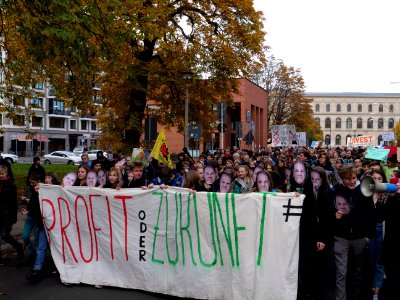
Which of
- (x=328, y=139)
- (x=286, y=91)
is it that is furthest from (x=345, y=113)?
(x=286, y=91)

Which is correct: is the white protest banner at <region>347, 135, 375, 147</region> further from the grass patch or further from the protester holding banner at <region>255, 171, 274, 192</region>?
the protester holding banner at <region>255, 171, 274, 192</region>

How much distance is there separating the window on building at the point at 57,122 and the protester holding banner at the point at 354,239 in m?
73.6

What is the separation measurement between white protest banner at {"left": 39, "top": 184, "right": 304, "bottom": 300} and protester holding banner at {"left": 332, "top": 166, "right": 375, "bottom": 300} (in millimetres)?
540

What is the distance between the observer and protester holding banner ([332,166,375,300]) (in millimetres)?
5652

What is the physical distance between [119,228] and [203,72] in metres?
13.0

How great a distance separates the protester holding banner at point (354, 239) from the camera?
5652 millimetres

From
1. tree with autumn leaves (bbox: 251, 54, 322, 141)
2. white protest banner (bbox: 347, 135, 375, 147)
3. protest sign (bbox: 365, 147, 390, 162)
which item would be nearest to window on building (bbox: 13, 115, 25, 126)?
protest sign (bbox: 365, 147, 390, 162)

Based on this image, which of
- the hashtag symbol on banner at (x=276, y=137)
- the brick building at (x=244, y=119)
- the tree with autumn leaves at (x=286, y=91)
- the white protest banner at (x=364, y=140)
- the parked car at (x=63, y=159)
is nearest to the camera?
the hashtag symbol on banner at (x=276, y=137)

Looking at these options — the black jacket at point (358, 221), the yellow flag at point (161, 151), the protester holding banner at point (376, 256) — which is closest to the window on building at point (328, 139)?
the yellow flag at point (161, 151)

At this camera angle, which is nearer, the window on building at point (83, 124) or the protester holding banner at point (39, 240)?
the protester holding banner at point (39, 240)

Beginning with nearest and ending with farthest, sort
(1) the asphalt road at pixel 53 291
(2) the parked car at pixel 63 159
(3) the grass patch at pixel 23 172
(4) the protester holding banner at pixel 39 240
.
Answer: (1) the asphalt road at pixel 53 291 → (4) the protester holding banner at pixel 39 240 → (3) the grass patch at pixel 23 172 → (2) the parked car at pixel 63 159

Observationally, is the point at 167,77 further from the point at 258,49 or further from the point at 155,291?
the point at 155,291

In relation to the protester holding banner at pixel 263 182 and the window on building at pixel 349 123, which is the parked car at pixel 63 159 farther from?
the window on building at pixel 349 123

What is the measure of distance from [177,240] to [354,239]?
2074mm
